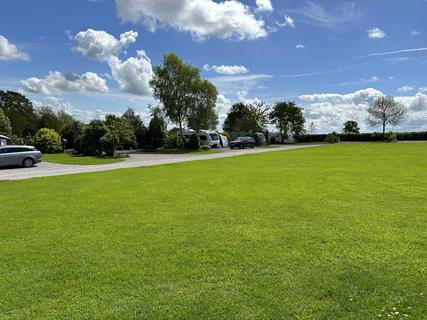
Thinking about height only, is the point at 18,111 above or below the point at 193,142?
above

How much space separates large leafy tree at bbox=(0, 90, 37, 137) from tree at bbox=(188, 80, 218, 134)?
33.1m

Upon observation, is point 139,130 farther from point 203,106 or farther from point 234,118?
point 234,118

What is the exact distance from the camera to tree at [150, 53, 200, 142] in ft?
168

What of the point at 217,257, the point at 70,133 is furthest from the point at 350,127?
the point at 217,257

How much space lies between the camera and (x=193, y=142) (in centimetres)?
4894

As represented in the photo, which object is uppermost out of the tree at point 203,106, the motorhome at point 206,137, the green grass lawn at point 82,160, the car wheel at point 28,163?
the tree at point 203,106

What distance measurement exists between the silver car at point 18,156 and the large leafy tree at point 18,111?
47078mm

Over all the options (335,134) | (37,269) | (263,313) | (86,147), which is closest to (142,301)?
(263,313)

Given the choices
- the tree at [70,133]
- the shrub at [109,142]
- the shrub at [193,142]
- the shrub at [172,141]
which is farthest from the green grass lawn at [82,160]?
the shrub at [172,141]

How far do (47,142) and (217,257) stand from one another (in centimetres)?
3999

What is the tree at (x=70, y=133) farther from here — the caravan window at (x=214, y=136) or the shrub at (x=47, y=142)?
the caravan window at (x=214, y=136)

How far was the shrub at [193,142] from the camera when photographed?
160 feet

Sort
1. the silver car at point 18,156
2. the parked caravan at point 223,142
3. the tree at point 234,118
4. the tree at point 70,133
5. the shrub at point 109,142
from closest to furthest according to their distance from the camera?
the silver car at point 18,156, the shrub at point 109,142, the tree at point 70,133, the parked caravan at point 223,142, the tree at point 234,118

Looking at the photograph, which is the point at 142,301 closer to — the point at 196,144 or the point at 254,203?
the point at 254,203
